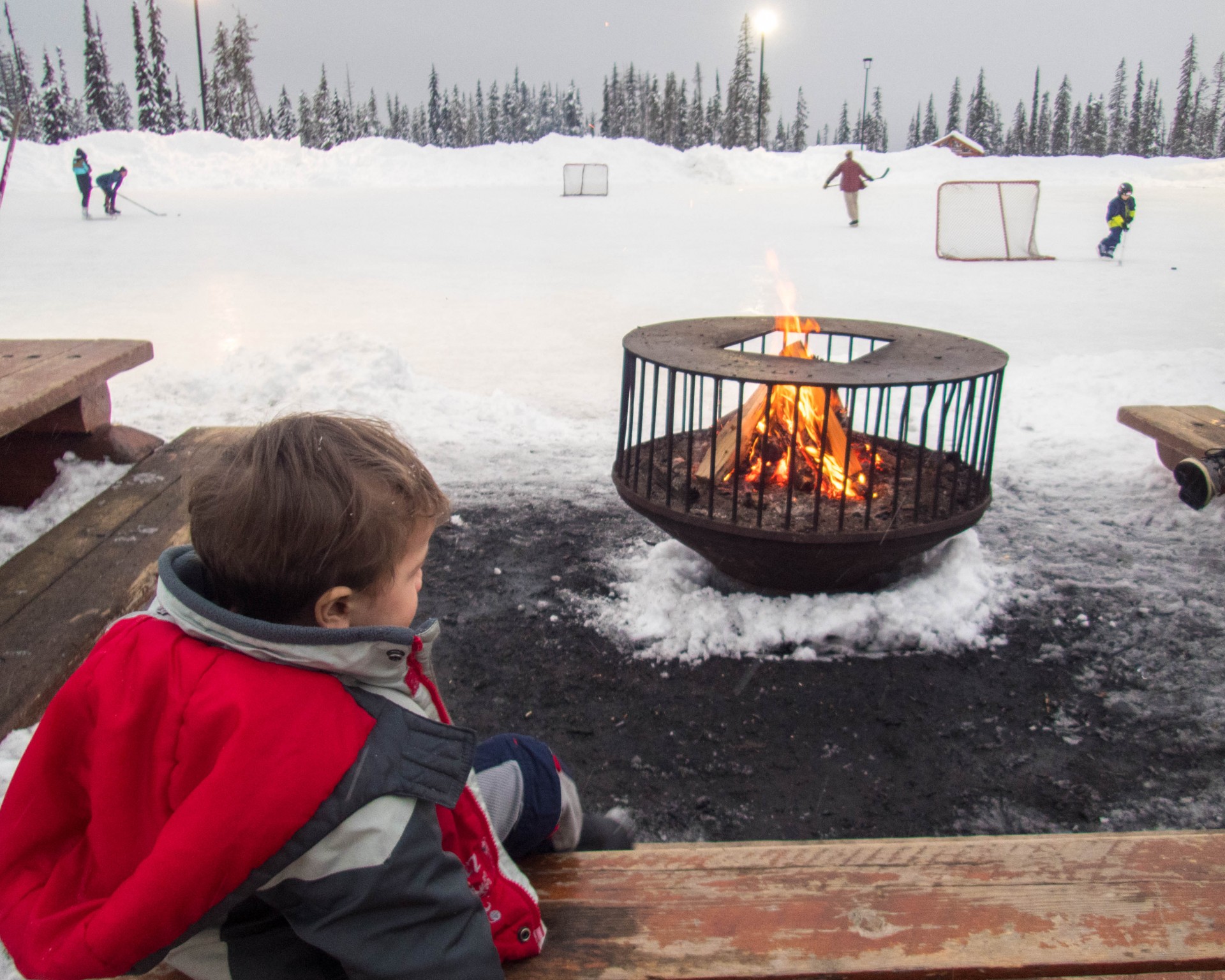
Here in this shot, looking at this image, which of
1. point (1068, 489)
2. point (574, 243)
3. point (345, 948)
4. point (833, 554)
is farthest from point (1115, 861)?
point (574, 243)

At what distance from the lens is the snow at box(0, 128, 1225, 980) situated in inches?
160

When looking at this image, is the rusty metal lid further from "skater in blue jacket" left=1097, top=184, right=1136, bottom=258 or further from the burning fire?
"skater in blue jacket" left=1097, top=184, right=1136, bottom=258

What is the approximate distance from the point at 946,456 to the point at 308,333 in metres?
7.00

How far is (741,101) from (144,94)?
145 feet

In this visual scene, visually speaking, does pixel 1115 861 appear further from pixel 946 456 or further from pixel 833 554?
pixel 946 456

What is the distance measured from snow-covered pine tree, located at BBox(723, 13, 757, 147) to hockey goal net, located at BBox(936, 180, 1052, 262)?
2395 inches

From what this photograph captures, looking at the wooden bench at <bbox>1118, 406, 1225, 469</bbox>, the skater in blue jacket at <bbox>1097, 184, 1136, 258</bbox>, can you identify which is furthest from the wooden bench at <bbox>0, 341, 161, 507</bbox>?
the skater in blue jacket at <bbox>1097, 184, 1136, 258</bbox>

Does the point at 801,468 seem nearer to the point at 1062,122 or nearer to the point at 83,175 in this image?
the point at 83,175

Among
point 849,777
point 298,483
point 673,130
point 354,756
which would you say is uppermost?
point 673,130

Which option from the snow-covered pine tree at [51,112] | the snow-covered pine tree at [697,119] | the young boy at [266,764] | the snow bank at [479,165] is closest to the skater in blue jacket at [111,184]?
the snow bank at [479,165]

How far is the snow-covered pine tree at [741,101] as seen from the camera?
73675mm

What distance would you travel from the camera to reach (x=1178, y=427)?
5.15m

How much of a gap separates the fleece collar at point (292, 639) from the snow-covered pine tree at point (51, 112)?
66.4m

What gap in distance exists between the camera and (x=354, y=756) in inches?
49.1
